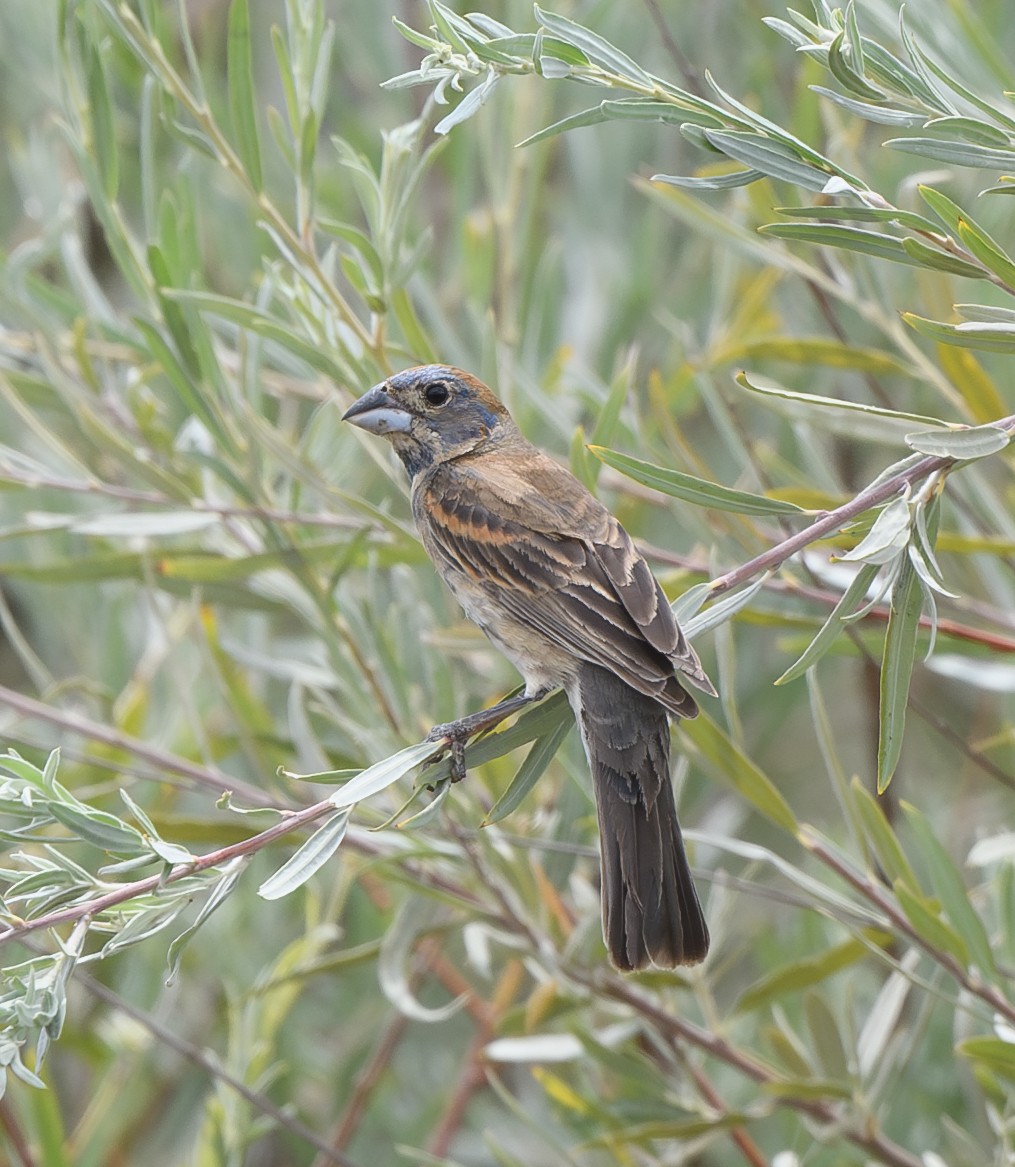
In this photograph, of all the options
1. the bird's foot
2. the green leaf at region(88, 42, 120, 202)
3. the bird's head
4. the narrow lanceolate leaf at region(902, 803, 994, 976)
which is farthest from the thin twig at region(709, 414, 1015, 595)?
the green leaf at region(88, 42, 120, 202)

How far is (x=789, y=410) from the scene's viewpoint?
10.0 ft

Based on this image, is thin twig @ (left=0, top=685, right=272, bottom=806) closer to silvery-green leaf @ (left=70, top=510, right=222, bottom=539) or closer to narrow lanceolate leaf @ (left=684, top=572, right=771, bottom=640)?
silvery-green leaf @ (left=70, top=510, right=222, bottom=539)

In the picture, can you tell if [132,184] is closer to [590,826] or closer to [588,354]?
[588,354]

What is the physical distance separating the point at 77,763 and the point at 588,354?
5.69 ft

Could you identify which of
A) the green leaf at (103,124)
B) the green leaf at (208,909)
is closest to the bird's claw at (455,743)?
the green leaf at (208,909)

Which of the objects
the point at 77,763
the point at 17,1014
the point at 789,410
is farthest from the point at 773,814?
the point at 77,763

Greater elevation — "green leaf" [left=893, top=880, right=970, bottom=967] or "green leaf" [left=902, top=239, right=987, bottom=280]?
"green leaf" [left=902, top=239, right=987, bottom=280]

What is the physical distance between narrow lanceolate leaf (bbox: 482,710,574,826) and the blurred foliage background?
0.04 metres

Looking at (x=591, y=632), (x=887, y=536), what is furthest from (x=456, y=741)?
(x=887, y=536)

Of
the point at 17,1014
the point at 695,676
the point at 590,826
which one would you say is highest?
the point at 17,1014

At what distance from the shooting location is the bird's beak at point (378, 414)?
9.21 ft

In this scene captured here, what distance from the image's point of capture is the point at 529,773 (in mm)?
2207

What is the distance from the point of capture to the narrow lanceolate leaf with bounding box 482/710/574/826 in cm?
214

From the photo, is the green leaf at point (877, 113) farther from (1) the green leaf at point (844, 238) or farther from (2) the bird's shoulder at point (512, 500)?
(2) the bird's shoulder at point (512, 500)
